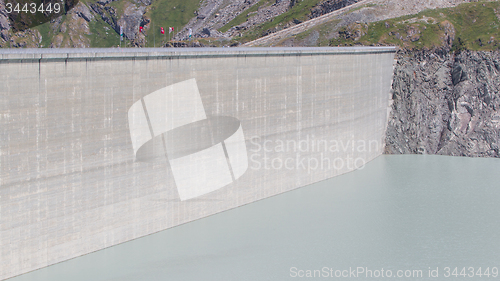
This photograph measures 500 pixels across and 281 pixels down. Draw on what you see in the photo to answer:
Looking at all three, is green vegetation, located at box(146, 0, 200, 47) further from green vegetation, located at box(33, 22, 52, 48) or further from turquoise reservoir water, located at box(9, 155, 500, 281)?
turquoise reservoir water, located at box(9, 155, 500, 281)

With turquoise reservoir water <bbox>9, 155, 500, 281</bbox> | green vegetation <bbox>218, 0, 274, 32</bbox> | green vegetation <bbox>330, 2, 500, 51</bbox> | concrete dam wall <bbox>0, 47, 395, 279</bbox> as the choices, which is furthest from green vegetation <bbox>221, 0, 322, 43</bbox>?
turquoise reservoir water <bbox>9, 155, 500, 281</bbox>

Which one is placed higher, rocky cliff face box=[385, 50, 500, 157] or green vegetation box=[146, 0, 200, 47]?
green vegetation box=[146, 0, 200, 47]

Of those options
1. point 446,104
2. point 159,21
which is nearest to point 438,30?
point 446,104

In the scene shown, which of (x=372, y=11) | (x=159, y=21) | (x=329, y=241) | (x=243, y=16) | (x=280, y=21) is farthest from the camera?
(x=159, y=21)

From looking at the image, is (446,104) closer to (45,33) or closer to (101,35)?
(101,35)

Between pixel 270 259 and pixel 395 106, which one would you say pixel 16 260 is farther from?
pixel 395 106

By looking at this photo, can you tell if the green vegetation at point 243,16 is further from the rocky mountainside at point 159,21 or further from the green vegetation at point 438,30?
the green vegetation at point 438,30

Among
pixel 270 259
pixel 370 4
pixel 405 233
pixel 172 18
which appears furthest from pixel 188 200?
pixel 172 18
